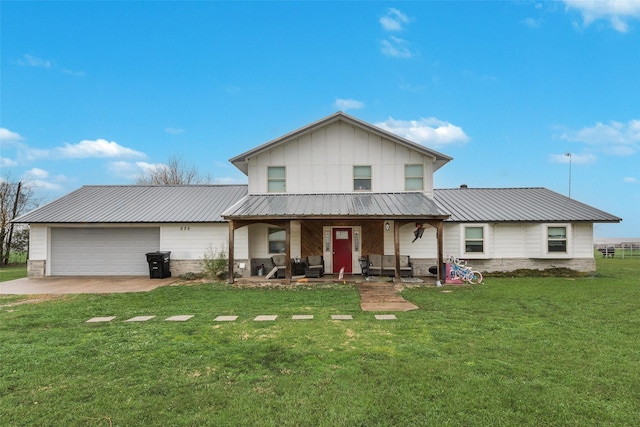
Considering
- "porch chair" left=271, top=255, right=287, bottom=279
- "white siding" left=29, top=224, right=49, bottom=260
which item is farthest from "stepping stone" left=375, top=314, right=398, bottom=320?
"white siding" left=29, top=224, right=49, bottom=260

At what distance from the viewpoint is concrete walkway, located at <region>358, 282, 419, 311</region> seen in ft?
25.8

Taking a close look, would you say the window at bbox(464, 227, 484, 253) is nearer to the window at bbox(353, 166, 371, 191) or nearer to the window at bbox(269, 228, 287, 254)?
the window at bbox(353, 166, 371, 191)

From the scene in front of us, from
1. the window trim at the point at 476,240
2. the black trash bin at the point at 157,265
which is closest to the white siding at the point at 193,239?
the black trash bin at the point at 157,265

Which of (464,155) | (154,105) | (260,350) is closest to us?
(260,350)

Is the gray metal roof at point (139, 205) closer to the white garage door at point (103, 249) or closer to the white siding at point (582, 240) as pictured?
the white garage door at point (103, 249)

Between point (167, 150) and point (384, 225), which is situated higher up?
point (167, 150)

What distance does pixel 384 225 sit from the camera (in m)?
13.7

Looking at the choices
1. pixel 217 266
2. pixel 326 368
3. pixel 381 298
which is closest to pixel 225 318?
pixel 326 368

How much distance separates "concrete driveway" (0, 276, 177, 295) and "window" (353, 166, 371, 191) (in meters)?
8.88

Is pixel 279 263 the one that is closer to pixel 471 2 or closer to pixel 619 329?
pixel 619 329

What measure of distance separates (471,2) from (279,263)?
14.4m

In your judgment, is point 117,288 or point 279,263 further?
point 279,263

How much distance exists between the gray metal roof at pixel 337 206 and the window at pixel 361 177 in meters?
0.42

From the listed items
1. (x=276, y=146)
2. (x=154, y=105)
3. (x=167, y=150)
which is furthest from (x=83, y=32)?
(x=167, y=150)
